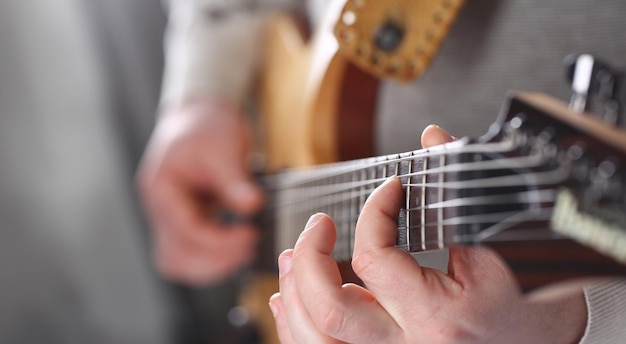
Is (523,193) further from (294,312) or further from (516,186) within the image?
(294,312)

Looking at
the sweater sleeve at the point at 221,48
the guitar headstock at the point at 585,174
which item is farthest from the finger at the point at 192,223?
the guitar headstock at the point at 585,174

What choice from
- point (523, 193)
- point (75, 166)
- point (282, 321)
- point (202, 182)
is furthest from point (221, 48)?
point (523, 193)

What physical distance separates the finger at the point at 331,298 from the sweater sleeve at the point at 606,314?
2.7 inches

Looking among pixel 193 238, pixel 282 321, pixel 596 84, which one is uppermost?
pixel 596 84

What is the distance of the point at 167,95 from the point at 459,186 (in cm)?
64

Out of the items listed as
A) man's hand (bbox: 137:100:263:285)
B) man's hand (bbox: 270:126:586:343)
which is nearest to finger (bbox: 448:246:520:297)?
man's hand (bbox: 270:126:586:343)

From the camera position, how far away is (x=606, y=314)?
0.25 meters

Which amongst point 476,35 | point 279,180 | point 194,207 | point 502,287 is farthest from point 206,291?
point 502,287

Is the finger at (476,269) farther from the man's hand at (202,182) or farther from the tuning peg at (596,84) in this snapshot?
the man's hand at (202,182)

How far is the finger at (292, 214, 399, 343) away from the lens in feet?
0.91

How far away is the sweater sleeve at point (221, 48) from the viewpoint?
2.55 feet

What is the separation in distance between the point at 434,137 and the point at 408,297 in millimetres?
58

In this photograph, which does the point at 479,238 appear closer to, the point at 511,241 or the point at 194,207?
the point at 511,241

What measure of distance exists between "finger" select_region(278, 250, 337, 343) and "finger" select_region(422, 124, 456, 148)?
0.08 meters
